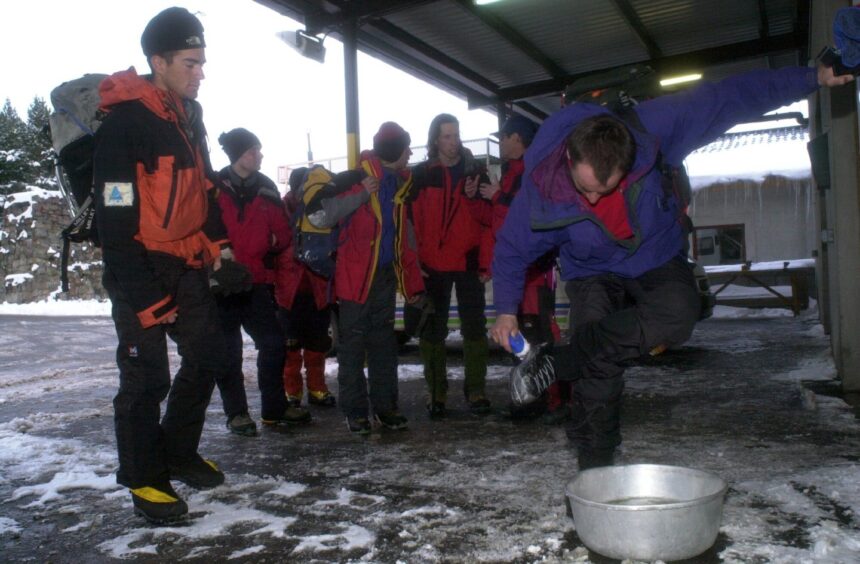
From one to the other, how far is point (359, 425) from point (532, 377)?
1858 millimetres

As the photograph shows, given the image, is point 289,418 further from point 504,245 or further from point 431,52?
point 431,52

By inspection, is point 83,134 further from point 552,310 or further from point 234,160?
point 552,310

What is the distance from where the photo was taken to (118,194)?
118 inches

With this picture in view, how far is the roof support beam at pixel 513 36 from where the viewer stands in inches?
412

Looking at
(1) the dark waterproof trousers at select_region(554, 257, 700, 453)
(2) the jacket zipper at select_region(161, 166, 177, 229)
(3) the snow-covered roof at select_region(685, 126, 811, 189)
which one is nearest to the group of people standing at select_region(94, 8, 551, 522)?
(2) the jacket zipper at select_region(161, 166, 177, 229)

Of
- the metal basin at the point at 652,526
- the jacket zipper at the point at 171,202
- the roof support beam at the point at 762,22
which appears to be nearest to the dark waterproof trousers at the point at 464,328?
the jacket zipper at the point at 171,202

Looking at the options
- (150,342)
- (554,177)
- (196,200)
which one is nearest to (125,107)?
(196,200)

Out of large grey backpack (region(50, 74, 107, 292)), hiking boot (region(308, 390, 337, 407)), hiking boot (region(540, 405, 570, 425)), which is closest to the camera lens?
large grey backpack (region(50, 74, 107, 292))

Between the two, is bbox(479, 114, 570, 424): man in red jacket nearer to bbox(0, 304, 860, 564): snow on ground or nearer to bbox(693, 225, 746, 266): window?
bbox(0, 304, 860, 564): snow on ground

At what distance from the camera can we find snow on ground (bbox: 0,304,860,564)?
263cm

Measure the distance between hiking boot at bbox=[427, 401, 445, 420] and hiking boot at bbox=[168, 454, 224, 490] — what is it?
6.15 feet

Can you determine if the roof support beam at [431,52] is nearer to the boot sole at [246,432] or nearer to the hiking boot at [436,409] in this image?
the hiking boot at [436,409]

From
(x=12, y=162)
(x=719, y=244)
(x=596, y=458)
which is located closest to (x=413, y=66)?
(x=596, y=458)

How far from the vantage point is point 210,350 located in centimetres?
337
